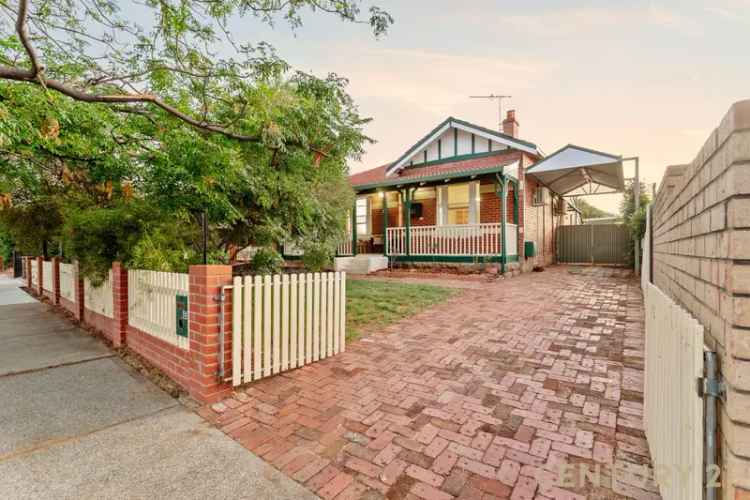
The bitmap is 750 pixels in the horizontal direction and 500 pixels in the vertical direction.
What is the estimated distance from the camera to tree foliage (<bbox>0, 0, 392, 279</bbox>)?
15.0 ft

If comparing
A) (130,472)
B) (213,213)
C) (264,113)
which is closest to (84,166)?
(213,213)

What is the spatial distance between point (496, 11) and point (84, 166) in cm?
895

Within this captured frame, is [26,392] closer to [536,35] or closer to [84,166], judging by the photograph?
[84,166]

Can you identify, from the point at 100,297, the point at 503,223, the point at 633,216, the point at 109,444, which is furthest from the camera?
the point at 633,216

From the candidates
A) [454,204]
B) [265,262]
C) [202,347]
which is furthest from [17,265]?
[454,204]

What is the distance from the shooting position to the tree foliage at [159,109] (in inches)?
180

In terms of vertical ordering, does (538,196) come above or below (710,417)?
above

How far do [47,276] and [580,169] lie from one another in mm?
17267

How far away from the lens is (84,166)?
6.15 metres

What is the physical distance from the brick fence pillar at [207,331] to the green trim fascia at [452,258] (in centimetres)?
975

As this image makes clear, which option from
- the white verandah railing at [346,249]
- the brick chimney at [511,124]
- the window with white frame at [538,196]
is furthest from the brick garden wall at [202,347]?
the brick chimney at [511,124]

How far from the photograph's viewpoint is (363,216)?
16.7m

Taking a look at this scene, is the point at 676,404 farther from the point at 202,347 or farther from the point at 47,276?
the point at 47,276

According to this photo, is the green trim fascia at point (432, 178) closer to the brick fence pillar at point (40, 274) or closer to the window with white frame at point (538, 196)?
the window with white frame at point (538, 196)
